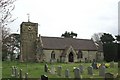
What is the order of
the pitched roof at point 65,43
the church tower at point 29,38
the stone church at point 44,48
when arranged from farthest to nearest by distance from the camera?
1. the pitched roof at point 65,43
2. the church tower at point 29,38
3. the stone church at point 44,48

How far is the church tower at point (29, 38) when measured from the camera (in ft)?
227

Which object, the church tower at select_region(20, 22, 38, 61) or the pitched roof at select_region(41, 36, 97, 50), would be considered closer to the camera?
the church tower at select_region(20, 22, 38, 61)

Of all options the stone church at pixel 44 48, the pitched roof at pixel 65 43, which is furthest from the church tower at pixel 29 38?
the pitched roof at pixel 65 43

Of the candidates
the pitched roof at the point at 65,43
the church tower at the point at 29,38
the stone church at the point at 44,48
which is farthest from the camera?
the pitched roof at the point at 65,43

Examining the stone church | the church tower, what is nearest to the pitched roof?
the stone church

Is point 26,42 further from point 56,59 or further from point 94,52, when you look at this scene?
point 94,52

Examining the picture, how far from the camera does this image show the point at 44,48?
68438mm

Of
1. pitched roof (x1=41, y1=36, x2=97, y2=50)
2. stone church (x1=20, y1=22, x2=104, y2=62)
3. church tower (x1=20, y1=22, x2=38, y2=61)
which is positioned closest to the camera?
stone church (x1=20, y1=22, x2=104, y2=62)

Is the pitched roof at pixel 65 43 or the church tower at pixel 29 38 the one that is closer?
the church tower at pixel 29 38

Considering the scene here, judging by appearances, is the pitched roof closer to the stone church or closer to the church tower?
the stone church

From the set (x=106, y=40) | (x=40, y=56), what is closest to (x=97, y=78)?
(x=40, y=56)

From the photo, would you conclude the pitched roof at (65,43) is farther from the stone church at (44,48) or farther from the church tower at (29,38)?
the church tower at (29,38)

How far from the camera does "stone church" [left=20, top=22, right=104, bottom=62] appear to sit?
6838cm

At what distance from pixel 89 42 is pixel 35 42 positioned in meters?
15.6
